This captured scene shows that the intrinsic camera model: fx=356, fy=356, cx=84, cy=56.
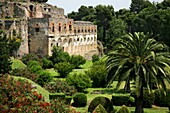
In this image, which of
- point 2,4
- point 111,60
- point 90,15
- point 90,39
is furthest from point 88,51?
point 111,60

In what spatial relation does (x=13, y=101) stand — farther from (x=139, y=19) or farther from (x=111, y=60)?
(x=139, y=19)

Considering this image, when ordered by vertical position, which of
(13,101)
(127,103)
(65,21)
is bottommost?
(127,103)

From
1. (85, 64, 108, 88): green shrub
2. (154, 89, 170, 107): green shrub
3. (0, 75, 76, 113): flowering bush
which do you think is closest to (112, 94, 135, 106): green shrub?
(154, 89, 170, 107): green shrub

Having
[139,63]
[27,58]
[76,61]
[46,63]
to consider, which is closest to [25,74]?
[27,58]

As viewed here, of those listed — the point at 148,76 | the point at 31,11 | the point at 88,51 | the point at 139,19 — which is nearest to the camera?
the point at 148,76

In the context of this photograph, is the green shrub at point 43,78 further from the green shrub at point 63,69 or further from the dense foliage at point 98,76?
the green shrub at point 63,69

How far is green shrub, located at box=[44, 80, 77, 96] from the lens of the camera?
3739cm

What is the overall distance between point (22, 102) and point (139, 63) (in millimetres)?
12439

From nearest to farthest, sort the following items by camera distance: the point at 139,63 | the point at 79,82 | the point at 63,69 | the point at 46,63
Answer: the point at 139,63, the point at 79,82, the point at 63,69, the point at 46,63

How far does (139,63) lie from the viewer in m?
28.2

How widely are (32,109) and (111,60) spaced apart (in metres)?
14.7

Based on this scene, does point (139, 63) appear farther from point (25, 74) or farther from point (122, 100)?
point (25, 74)

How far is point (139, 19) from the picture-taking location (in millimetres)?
85500

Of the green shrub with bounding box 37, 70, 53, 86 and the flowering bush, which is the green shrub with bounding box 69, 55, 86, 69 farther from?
the flowering bush
